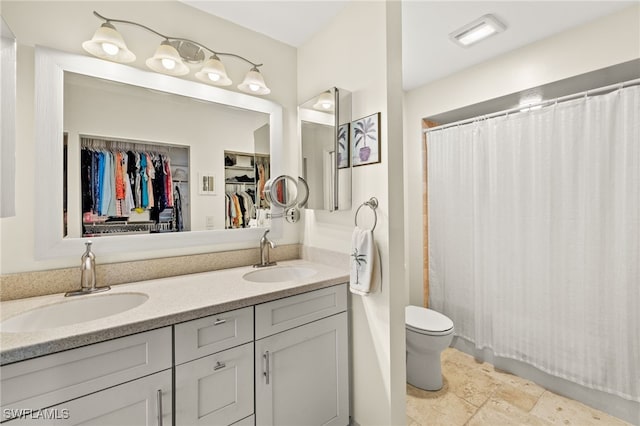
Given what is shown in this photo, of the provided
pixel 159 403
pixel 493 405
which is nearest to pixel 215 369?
pixel 159 403

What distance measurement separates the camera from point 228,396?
1.16 meters

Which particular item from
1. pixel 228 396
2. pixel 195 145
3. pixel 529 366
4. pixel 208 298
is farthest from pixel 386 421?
pixel 195 145

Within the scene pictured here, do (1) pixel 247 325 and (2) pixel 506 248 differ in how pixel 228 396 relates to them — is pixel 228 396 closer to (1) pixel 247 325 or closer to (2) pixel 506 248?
(1) pixel 247 325

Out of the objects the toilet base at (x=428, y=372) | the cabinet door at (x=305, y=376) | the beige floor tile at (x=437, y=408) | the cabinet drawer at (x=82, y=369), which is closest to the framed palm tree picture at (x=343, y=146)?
the cabinet door at (x=305, y=376)

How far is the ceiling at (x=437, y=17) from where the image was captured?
1.65 meters

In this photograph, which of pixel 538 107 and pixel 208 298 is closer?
pixel 208 298

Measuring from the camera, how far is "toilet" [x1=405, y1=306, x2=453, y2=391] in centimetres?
190

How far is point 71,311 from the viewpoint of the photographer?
1.22 metres

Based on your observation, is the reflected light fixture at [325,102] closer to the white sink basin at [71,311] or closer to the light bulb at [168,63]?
the light bulb at [168,63]

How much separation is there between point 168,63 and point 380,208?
142cm

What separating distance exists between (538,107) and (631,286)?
4.19 ft

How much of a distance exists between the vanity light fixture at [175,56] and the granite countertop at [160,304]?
1.18m

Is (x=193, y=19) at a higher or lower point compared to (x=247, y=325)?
higher

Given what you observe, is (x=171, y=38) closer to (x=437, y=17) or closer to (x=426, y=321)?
(x=437, y=17)
